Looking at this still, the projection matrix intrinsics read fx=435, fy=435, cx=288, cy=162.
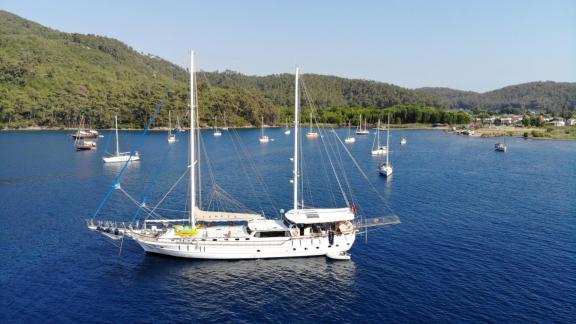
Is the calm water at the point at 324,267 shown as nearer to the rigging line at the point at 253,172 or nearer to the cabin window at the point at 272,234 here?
the rigging line at the point at 253,172

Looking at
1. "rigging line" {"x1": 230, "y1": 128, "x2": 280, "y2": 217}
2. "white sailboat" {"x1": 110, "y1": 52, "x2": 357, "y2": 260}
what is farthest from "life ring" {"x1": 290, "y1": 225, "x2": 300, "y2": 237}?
"rigging line" {"x1": 230, "y1": 128, "x2": 280, "y2": 217}

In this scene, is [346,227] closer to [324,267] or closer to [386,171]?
[324,267]

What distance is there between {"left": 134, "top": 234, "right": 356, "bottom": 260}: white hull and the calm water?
0.95m

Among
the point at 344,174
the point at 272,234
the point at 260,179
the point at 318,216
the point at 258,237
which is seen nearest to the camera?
the point at 258,237

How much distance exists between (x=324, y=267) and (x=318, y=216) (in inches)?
206

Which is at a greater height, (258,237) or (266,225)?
(266,225)

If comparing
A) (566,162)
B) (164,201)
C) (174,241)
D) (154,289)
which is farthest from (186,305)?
(566,162)

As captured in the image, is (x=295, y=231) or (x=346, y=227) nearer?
(x=295, y=231)

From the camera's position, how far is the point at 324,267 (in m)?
43.2

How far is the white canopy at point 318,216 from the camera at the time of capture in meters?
44.4

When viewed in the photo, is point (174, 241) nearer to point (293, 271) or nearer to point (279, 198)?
point (293, 271)

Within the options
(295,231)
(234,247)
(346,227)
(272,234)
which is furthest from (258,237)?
(346,227)

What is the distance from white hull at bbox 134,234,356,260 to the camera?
142ft

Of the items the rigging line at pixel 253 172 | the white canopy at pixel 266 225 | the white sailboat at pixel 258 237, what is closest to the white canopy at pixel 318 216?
the white sailboat at pixel 258 237
